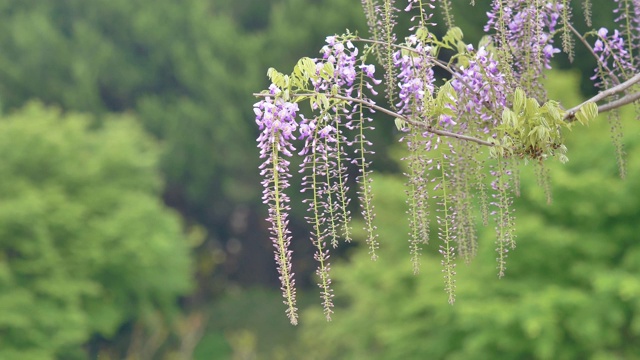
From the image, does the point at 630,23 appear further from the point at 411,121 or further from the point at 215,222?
the point at 215,222

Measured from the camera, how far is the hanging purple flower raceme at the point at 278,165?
3.29 metres

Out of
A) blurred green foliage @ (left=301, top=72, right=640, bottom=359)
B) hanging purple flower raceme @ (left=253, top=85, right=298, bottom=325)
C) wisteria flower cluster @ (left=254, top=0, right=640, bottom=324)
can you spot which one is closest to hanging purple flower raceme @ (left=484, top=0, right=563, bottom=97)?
wisteria flower cluster @ (left=254, top=0, right=640, bottom=324)

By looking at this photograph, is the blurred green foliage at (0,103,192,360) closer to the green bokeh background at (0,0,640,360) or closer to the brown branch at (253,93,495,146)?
the green bokeh background at (0,0,640,360)

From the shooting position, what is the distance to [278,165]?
3.46 m

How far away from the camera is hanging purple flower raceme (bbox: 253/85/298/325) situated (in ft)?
10.8

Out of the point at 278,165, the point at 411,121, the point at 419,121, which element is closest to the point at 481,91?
the point at 419,121

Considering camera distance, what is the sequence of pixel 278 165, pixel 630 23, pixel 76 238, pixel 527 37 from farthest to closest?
1. pixel 76 238
2. pixel 630 23
3. pixel 527 37
4. pixel 278 165

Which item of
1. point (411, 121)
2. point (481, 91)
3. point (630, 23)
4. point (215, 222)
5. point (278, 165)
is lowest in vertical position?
point (278, 165)

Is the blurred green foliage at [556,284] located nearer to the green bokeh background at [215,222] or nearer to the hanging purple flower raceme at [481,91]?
the green bokeh background at [215,222]

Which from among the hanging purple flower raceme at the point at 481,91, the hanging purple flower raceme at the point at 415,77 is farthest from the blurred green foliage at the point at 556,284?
the hanging purple flower raceme at the point at 415,77

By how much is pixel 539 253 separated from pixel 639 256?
1.26m

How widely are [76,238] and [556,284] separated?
8956 mm

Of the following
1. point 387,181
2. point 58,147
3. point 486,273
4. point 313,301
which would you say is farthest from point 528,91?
point 313,301

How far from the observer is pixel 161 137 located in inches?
1017
